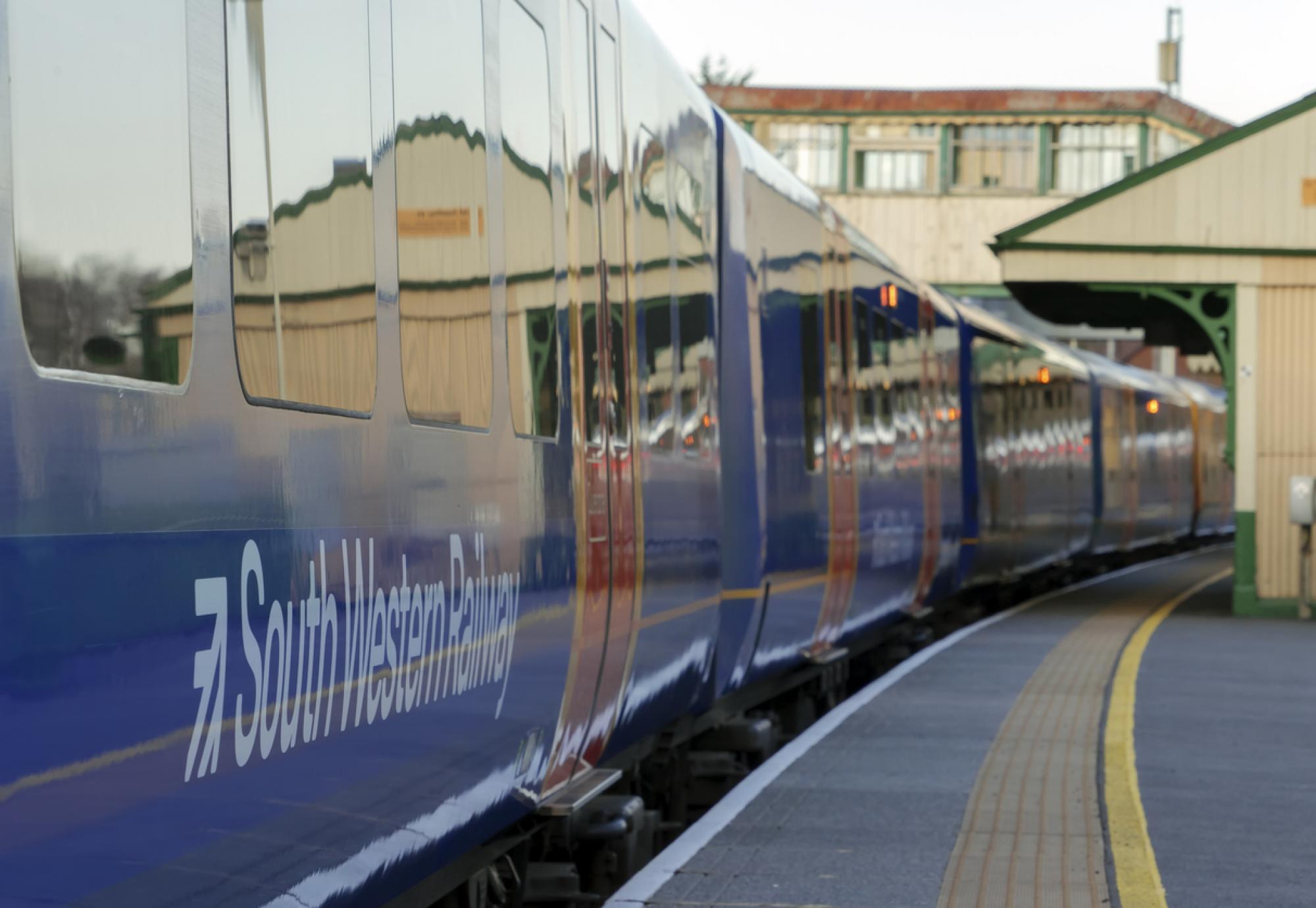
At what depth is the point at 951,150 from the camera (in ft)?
120

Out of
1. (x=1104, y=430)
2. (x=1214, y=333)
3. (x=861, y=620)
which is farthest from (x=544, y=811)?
(x=1104, y=430)

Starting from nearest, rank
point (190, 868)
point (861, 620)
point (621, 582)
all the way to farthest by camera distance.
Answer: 1. point (190, 868)
2. point (621, 582)
3. point (861, 620)

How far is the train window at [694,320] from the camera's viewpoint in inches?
299

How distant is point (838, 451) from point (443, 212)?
683 centimetres

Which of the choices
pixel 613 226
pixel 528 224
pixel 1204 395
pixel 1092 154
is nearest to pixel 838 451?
pixel 613 226

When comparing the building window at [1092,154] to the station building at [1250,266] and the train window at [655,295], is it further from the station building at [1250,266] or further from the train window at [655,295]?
the train window at [655,295]

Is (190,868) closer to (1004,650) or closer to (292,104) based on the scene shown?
(292,104)

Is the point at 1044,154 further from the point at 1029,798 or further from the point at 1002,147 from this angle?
the point at 1029,798

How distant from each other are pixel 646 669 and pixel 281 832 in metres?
3.50

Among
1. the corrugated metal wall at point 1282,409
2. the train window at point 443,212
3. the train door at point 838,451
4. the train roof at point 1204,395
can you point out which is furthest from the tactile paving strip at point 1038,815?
the train roof at point 1204,395

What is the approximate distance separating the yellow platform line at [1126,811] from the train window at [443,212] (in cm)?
259

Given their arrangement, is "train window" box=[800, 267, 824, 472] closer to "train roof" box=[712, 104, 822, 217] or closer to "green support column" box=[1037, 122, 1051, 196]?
"train roof" box=[712, 104, 822, 217]

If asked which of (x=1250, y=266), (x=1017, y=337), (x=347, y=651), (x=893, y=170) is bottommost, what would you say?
(x=347, y=651)

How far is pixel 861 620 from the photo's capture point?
1242cm
